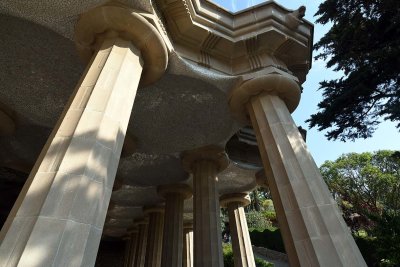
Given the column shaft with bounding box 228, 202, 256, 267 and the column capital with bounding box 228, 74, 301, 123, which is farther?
the column shaft with bounding box 228, 202, 256, 267

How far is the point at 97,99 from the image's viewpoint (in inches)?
178

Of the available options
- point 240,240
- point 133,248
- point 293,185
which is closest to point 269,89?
point 293,185

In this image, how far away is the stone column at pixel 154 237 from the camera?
15492 millimetres

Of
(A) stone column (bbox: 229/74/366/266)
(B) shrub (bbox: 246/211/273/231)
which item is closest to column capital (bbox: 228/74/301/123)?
(A) stone column (bbox: 229/74/366/266)

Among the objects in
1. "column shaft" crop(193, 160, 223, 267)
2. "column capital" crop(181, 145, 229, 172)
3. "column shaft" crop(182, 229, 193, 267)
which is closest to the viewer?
"column shaft" crop(193, 160, 223, 267)

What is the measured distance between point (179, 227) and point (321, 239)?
31.4 ft

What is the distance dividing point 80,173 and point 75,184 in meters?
0.17

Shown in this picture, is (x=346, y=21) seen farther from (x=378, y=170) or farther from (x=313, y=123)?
(x=378, y=170)

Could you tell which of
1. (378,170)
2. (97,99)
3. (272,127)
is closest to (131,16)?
(97,99)

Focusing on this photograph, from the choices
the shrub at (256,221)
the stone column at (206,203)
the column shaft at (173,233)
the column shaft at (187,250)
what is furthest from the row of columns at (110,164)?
the shrub at (256,221)

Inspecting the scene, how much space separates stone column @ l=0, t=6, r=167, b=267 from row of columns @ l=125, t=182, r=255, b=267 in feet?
22.4

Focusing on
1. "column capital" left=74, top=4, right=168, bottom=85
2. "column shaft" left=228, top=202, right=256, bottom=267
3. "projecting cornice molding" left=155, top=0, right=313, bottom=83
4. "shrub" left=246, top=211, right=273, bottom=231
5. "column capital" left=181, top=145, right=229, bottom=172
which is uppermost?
"shrub" left=246, top=211, right=273, bottom=231

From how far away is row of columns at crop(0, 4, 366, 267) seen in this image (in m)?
3.04

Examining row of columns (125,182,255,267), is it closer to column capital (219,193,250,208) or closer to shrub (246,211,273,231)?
column capital (219,193,250,208)
